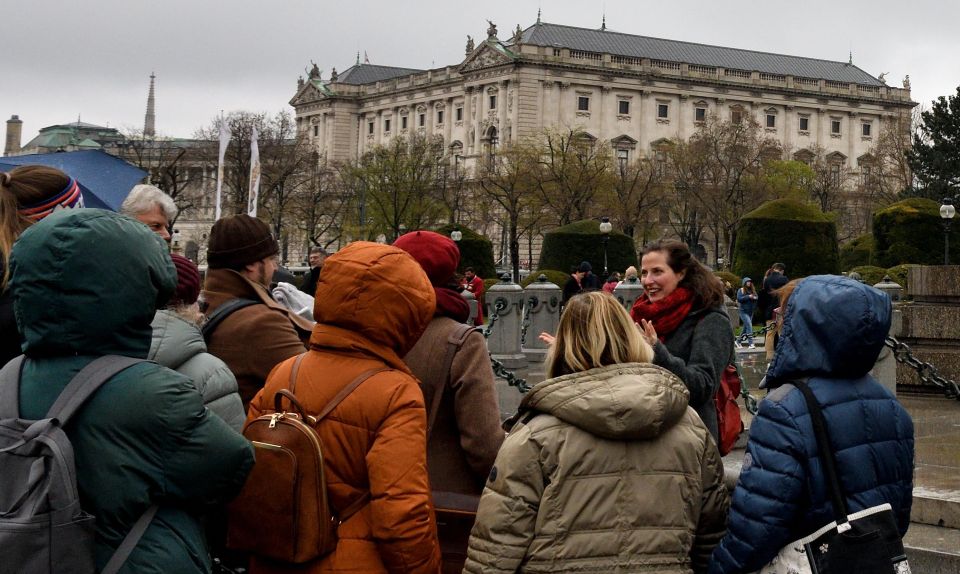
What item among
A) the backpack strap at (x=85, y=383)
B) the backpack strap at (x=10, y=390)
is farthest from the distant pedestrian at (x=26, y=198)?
the backpack strap at (x=85, y=383)

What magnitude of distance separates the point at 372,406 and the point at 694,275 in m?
2.46

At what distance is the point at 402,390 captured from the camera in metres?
3.90

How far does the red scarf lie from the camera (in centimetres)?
583

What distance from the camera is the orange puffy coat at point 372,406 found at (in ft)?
12.4

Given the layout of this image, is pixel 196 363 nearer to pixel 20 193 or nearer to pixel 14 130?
pixel 20 193

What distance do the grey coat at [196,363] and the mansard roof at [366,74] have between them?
375ft

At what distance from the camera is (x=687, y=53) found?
335ft

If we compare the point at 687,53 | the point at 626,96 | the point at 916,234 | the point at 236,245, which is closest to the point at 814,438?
the point at 236,245

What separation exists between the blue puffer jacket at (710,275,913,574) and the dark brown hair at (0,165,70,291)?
2.73 metres

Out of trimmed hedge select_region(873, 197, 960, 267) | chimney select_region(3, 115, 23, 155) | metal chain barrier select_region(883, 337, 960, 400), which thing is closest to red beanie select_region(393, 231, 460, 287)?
metal chain barrier select_region(883, 337, 960, 400)

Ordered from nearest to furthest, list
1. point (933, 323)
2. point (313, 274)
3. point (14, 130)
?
point (313, 274), point (933, 323), point (14, 130)

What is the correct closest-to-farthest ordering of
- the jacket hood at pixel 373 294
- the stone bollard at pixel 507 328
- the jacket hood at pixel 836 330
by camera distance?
1. the jacket hood at pixel 836 330
2. the jacket hood at pixel 373 294
3. the stone bollard at pixel 507 328

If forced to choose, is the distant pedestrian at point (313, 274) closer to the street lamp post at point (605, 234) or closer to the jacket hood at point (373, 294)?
the jacket hood at point (373, 294)

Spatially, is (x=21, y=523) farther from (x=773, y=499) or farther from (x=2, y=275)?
(x=773, y=499)
